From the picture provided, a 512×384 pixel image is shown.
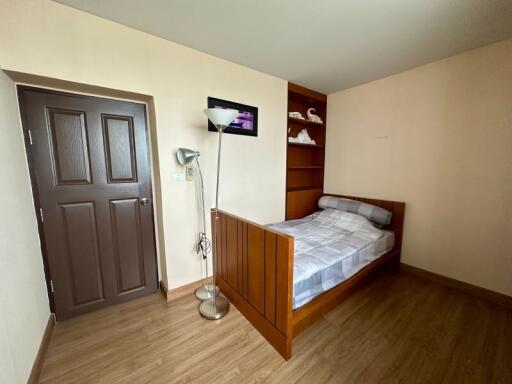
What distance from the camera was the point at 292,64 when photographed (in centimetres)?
226

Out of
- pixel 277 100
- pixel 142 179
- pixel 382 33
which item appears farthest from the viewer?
pixel 277 100

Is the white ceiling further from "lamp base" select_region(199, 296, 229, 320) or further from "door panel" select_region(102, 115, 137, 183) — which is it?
"lamp base" select_region(199, 296, 229, 320)

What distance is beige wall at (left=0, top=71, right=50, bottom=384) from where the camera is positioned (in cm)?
108

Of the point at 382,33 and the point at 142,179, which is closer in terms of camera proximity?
the point at 382,33

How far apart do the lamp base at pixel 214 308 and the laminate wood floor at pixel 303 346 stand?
0.05 metres

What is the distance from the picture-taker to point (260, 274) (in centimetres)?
155

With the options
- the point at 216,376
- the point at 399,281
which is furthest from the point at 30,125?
the point at 399,281

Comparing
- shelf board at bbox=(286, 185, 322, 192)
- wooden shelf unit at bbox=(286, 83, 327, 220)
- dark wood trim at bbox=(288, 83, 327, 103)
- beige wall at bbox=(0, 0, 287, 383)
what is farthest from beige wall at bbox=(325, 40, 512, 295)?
beige wall at bbox=(0, 0, 287, 383)

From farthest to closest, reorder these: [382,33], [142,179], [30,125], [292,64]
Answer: [292,64], [142,179], [382,33], [30,125]

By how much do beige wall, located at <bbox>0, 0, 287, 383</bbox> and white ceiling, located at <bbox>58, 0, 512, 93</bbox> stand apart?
0.57ft

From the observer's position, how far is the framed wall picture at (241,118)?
7.06ft

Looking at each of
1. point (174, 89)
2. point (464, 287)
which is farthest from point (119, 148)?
point (464, 287)

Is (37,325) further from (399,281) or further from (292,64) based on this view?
(399,281)

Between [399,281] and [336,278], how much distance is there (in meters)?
1.16
